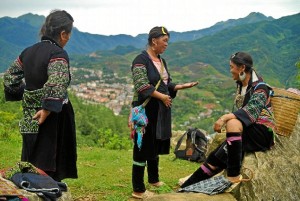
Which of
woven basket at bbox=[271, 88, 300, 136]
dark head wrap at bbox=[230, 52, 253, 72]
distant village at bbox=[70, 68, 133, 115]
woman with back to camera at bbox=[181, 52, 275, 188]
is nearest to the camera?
woman with back to camera at bbox=[181, 52, 275, 188]

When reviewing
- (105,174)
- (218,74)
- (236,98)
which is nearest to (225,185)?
(236,98)

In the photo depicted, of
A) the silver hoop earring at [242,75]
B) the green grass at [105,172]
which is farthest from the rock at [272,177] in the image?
the green grass at [105,172]

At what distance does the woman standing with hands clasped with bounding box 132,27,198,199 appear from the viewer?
5.25m

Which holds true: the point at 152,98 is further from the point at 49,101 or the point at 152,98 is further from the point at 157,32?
the point at 49,101

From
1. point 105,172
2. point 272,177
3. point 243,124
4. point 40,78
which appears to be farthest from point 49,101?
point 105,172

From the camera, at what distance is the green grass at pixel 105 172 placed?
6059mm

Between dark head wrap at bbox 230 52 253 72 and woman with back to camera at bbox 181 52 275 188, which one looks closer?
woman with back to camera at bbox 181 52 275 188

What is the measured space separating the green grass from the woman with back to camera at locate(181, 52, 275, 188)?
1386 mm

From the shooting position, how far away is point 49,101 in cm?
384

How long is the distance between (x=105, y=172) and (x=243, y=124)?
3.79 meters

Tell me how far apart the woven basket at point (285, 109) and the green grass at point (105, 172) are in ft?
6.39

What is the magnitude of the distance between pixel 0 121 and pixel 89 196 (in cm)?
1189

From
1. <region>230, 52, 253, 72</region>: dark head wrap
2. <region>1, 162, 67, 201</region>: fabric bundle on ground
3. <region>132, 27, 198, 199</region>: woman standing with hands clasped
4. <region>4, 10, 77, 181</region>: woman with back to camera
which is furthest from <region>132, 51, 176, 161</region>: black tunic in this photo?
<region>1, 162, 67, 201</region>: fabric bundle on ground

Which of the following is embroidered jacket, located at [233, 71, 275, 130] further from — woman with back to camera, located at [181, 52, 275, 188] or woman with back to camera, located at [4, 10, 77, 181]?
woman with back to camera, located at [4, 10, 77, 181]
